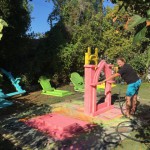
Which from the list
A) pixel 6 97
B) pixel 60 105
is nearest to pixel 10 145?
pixel 60 105

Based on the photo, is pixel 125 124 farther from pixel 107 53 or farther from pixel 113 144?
pixel 107 53

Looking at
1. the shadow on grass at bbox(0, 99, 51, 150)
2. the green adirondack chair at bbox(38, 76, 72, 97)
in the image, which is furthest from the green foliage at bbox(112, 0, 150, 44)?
the green adirondack chair at bbox(38, 76, 72, 97)

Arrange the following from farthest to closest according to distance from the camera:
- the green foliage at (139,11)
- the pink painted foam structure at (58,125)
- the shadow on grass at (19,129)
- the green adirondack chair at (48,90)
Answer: the green adirondack chair at (48,90) < the pink painted foam structure at (58,125) < the shadow on grass at (19,129) < the green foliage at (139,11)

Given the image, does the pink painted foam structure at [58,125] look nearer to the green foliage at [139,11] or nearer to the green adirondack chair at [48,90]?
the green adirondack chair at [48,90]

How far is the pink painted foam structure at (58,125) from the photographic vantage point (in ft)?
23.7

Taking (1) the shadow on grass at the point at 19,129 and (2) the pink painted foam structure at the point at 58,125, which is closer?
(1) the shadow on grass at the point at 19,129

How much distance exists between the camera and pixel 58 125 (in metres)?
7.56

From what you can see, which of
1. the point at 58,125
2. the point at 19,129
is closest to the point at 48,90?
the point at 19,129

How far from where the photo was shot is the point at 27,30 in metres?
14.5

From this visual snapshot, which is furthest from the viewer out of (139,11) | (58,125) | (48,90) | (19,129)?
(48,90)

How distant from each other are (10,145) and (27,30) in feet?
29.4

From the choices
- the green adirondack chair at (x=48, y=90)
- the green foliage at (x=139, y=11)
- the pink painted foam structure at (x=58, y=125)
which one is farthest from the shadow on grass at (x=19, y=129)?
the green foliage at (x=139, y=11)

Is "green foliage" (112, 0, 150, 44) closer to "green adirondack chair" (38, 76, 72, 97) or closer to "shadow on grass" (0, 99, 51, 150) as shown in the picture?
"shadow on grass" (0, 99, 51, 150)

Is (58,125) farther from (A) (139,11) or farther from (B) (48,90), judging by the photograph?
(B) (48,90)
